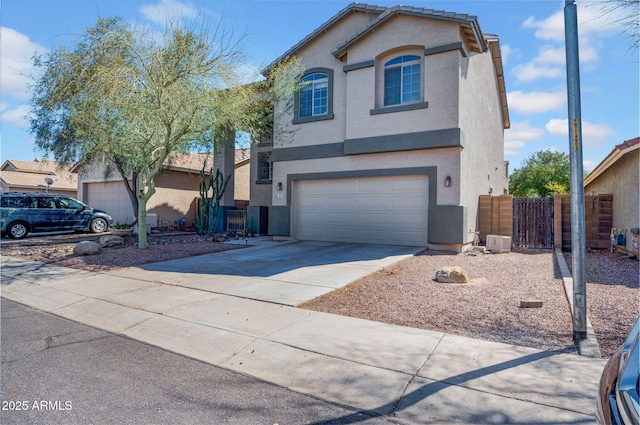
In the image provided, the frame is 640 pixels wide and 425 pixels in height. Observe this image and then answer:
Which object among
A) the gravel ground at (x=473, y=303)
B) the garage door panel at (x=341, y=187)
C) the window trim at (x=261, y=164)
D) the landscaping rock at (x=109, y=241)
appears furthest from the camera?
the window trim at (x=261, y=164)

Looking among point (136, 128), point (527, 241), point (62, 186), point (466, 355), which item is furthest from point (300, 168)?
point (62, 186)

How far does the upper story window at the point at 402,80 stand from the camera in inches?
508

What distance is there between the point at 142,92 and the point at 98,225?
1106 cm

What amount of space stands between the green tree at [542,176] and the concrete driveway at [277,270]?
28.5 metres

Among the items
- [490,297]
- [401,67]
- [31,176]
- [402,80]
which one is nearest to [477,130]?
[402,80]

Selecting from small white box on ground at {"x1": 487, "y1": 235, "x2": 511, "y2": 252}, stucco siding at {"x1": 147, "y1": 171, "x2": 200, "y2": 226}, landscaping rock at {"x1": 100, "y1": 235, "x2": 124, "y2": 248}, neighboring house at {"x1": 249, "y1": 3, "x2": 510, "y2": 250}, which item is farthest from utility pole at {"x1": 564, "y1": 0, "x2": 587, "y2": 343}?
stucco siding at {"x1": 147, "y1": 171, "x2": 200, "y2": 226}

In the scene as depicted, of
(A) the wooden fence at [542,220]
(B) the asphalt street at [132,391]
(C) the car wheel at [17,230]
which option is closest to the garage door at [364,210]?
(A) the wooden fence at [542,220]

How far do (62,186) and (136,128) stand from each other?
916 inches

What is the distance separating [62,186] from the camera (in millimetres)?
29578

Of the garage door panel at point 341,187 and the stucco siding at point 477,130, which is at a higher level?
the stucco siding at point 477,130

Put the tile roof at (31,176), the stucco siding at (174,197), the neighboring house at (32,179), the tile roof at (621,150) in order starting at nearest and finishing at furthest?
the tile roof at (621,150) → the stucco siding at (174,197) → the neighboring house at (32,179) → the tile roof at (31,176)

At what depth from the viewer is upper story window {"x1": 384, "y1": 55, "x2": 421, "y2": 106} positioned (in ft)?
42.3

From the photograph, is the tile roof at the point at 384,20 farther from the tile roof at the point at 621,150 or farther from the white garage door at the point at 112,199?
the white garage door at the point at 112,199

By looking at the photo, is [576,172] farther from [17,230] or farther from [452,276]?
[17,230]
